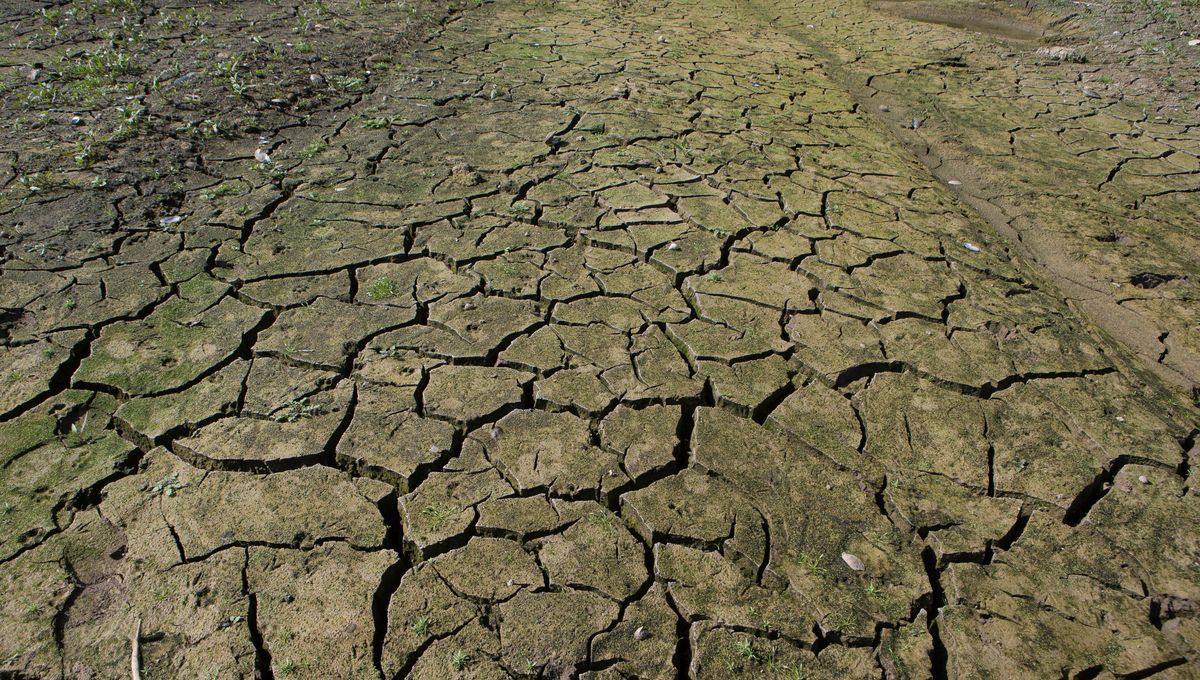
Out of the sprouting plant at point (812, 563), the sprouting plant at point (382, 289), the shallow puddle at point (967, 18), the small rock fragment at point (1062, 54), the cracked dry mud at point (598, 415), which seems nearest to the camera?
the cracked dry mud at point (598, 415)

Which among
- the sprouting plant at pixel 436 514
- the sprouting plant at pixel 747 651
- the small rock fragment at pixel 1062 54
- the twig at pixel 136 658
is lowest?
the sprouting plant at pixel 747 651

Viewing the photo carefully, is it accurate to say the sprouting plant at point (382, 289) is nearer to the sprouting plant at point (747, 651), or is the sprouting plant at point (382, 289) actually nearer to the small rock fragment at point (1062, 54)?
the sprouting plant at point (747, 651)

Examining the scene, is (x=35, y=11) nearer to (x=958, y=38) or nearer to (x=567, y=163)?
(x=567, y=163)

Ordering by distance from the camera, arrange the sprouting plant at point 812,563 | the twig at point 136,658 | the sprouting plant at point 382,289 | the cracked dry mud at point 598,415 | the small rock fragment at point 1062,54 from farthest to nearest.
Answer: the small rock fragment at point 1062,54 < the sprouting plant at point 382,289 < the sprouting plant at point 812,563 < the cracked dry mud at point 598,415 < the twig at point 136,658

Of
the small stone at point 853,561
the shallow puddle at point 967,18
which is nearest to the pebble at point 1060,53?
the shallow puddle at point 967,18

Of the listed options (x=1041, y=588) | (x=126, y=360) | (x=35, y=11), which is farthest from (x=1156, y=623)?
(x=35, y=11)

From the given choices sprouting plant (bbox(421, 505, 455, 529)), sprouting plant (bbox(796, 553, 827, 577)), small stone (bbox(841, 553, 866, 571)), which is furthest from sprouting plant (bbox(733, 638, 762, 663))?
sprouting plant (bbox(421, 505, 455, 529))

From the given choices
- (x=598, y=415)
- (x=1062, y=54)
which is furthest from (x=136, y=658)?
(x=1062, y=54)
